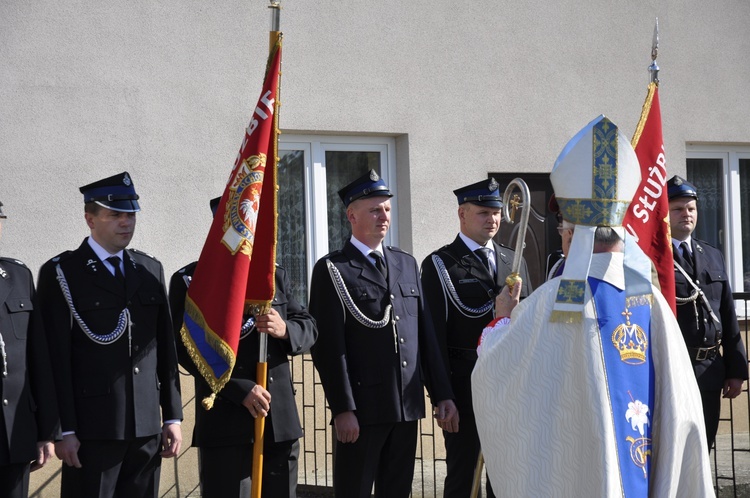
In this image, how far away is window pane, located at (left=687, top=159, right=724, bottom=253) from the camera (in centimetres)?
922

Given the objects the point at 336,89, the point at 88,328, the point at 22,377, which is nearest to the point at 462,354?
the point at 88,328

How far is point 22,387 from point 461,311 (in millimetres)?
2419

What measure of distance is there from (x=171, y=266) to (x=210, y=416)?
7.99 ft

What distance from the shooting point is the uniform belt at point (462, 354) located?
18.3 ft

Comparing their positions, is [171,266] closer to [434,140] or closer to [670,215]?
[434,140]

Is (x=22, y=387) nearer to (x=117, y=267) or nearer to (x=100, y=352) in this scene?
(x=100, y=352)

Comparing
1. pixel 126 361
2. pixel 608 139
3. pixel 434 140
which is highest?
pixel 434 140

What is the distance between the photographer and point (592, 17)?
859 cm

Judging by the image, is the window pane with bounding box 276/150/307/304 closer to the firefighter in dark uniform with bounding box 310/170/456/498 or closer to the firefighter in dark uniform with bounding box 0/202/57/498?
the firefighter in dark uniform with bounding box 310/170/456/498

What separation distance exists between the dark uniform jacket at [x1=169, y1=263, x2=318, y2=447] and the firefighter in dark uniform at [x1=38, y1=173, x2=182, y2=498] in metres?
0.14

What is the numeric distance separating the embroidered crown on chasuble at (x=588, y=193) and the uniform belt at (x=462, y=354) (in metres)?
1.56

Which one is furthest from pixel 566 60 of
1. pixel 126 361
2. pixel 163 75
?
pixel 126 361

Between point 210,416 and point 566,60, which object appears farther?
point 566,60

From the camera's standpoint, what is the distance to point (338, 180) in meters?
7.83
